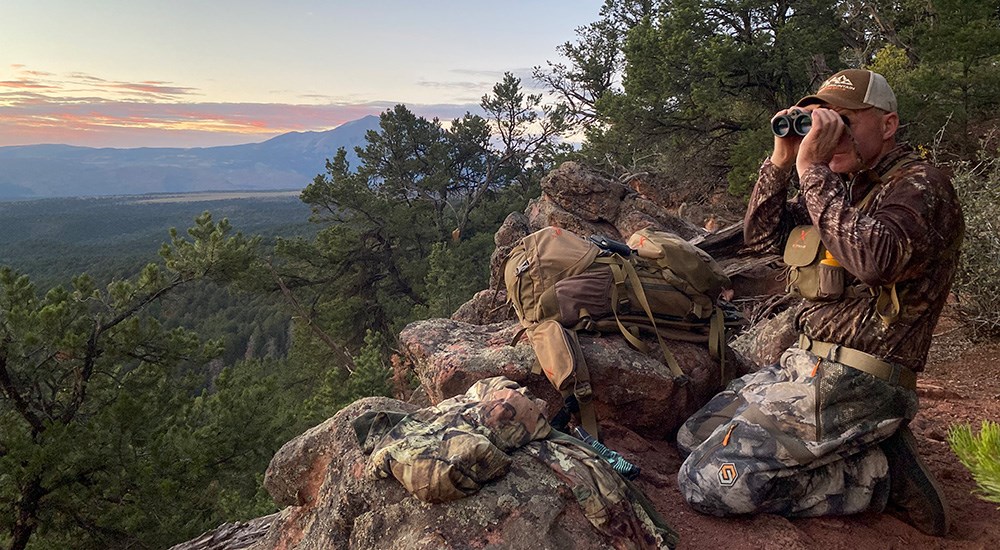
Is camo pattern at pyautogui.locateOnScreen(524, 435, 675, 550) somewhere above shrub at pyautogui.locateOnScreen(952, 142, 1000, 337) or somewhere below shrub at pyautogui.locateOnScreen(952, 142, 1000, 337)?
below

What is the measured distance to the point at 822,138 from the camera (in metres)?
2.79

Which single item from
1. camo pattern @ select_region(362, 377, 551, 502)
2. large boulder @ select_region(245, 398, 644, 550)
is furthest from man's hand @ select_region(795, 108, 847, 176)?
large boulder @ select_region(245, 398, 644, 550)

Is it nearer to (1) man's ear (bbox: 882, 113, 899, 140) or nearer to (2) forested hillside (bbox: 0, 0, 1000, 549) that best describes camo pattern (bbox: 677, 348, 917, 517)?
(1) man's ear (bbox: 882, 113, 899, 140)

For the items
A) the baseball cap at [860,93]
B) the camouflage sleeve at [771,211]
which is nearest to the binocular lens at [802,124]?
the baseball cap at [860,93]

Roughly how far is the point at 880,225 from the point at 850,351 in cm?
75

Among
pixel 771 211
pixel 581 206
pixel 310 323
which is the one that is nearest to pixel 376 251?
pixel 310 323

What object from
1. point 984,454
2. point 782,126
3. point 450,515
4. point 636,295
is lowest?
point 450,515

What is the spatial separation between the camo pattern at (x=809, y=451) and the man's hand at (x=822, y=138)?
1082mm

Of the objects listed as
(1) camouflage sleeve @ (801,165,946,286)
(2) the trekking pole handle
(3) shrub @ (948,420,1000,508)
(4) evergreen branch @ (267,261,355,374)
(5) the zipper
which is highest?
(1) camouflage sleeve @ (801,165,946,286)

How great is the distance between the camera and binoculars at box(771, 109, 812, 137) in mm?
2928

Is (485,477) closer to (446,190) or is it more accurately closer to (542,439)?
(542,439)

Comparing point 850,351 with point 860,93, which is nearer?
point 860,93

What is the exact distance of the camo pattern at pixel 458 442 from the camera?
2.58 meters

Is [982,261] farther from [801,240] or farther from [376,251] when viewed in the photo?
[376,251]
